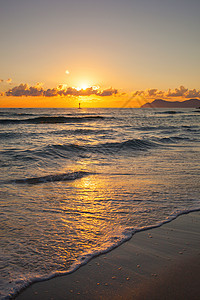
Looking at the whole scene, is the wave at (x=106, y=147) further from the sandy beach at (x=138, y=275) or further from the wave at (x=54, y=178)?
the sandy beach at (x=138, y=275)

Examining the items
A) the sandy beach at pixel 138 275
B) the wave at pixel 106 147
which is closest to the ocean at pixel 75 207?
the sandy beach at pixel 138 275

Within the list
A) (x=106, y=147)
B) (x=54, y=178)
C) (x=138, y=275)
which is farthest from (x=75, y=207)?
(x=106, y=147)

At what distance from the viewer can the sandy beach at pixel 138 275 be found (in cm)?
267

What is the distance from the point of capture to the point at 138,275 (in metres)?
2.99

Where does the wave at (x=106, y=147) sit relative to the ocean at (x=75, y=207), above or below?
above

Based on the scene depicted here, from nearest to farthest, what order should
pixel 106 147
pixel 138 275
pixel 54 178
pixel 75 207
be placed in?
pixel 138 275
pixel 75 207
pixel 54 178
pixel 106 147

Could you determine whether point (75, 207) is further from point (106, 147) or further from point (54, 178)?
point (106, 147)

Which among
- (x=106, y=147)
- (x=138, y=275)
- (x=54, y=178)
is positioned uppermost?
(x=106, y=147)

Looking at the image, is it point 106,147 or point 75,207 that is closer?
point 75,207

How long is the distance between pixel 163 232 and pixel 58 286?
81.8 inches

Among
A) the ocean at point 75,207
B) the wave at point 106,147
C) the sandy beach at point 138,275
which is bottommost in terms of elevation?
the sandy beach at point 138,275

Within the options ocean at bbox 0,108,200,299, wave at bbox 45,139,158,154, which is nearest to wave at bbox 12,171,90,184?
ocean at bbox 0,108,200,299

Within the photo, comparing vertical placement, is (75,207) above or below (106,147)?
below

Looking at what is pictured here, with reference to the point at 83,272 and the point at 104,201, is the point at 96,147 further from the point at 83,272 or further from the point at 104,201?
the point at 83,272
